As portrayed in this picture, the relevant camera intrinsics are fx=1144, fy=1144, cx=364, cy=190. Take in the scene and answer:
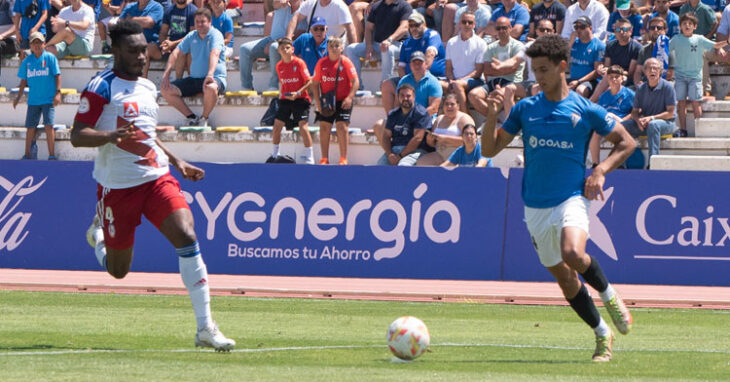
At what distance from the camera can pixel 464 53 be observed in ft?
64.0

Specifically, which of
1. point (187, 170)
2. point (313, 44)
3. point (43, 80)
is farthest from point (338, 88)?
point (187, 170)

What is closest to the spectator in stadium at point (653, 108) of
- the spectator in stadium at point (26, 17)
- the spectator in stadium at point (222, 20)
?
the spectator in stadium at point (222, 20)

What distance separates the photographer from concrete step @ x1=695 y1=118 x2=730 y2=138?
19.1 meters

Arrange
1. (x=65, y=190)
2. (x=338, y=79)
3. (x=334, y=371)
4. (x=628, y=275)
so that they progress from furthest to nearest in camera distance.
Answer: (x=338, y=79) → (x=65, y=190) → (x=628, y=275) → (x=334, y=371)

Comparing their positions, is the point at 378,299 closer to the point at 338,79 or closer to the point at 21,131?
the point at 338,79

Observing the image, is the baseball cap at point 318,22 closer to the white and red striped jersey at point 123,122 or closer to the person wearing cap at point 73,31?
the person wearing cap at point 73,31

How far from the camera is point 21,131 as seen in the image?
72.0ft

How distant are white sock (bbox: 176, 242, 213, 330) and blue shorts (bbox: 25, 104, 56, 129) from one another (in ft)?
43.7

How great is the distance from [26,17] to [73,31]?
53.1 inches

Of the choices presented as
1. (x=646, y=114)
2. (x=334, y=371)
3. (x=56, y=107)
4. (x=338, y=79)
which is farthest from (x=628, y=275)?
(x=56, y=107)

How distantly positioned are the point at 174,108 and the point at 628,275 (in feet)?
32.1

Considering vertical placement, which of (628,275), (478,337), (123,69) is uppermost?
(123,69)

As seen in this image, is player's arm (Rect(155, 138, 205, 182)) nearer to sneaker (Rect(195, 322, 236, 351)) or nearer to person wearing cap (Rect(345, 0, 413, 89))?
sneaker (Rect(195, 322, 236, 351))

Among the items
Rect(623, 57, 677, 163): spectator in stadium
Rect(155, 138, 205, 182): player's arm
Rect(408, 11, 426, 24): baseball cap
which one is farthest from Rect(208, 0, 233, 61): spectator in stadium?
Rect(155, 138, 205, 182): player's arm
